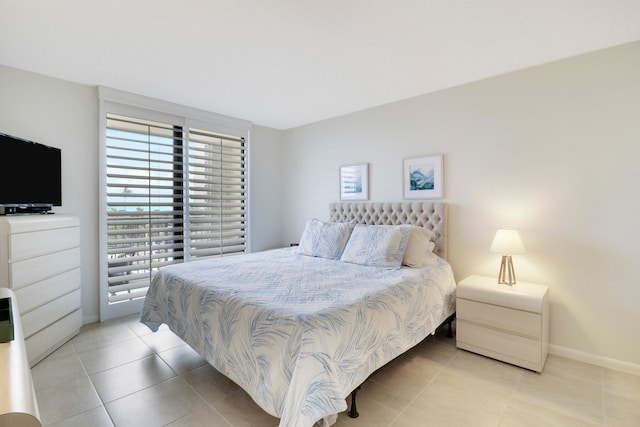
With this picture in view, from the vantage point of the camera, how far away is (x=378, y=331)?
6.48 feet

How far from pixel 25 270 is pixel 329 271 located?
241 centimetres

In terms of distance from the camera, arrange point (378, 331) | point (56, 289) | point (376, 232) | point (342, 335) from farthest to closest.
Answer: point (376, 232) < point (56, 289) < point (378, 331) < point (342, 335)

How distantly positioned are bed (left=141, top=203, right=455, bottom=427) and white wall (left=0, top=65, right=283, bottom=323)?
1098mm

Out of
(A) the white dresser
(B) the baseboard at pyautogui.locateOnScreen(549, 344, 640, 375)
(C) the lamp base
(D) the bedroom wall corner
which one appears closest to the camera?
(A) the white dresser

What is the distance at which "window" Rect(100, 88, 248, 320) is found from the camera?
3443 millimetres

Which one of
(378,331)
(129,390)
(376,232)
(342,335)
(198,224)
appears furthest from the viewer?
(198,224)

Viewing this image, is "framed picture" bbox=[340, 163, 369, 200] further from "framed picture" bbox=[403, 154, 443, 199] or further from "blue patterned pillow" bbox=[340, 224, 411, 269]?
"blue patterned pillow" bbox=[340, 224, 411, 269]

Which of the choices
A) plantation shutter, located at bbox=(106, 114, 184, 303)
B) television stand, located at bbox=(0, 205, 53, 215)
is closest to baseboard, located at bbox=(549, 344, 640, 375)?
plantation shutter, located at bbox=(106, 114, 184, 303)

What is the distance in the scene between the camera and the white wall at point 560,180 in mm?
2412

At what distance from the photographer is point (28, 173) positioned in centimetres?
265

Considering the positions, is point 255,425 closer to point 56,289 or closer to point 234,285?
point 234,285

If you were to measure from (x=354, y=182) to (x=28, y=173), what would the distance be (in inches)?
132

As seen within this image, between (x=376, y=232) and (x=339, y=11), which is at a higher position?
(x=339, y=11)

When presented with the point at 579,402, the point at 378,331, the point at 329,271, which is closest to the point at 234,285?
the point at 329,271
